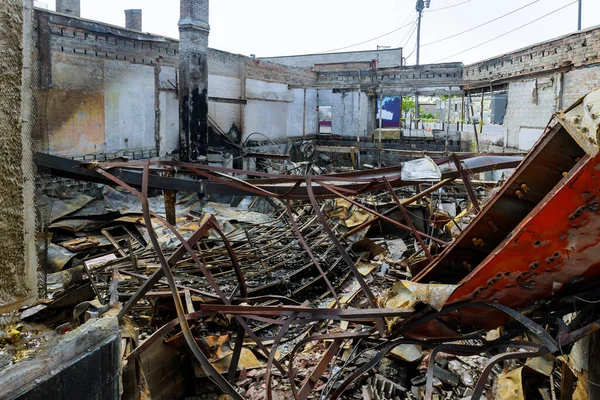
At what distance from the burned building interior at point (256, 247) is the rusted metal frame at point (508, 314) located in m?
0.01

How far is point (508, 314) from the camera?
2363mm

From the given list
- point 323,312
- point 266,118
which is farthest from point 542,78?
point 323,312

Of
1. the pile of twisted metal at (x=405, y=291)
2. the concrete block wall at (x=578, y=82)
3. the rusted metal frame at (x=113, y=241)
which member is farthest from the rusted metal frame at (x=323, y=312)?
the concrete block wall at (x=578, y=82)

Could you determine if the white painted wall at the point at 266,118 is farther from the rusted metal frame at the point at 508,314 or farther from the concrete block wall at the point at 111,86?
the rusted metal frame at the point at 508,314

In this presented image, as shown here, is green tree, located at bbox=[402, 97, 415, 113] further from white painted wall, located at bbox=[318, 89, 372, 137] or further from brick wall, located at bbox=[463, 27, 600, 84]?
brick wall, located at bbox=[463, 27, 600, 84]

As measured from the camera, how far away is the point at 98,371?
5.23 ft

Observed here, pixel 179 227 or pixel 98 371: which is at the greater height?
pixel 98 371

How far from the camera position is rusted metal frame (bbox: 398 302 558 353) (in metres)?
2.22

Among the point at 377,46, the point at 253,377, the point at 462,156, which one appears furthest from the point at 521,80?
the point at 377,46

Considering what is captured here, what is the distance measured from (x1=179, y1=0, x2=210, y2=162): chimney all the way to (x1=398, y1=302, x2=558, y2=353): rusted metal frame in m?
11.6

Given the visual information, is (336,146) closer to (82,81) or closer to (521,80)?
(521,80)

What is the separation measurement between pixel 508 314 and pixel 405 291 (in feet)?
2.33

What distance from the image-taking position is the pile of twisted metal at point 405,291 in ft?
7.38

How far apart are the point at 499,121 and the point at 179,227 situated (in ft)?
40.6
